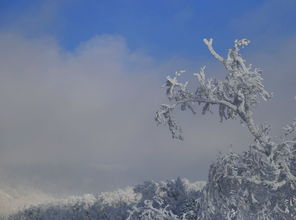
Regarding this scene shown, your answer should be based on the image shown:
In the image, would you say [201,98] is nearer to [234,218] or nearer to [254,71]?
[254,71]

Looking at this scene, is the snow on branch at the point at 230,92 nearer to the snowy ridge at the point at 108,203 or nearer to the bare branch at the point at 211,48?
the bare branch at the point at 211,48

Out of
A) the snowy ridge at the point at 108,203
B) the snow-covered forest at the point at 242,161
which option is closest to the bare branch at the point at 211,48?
the snow-covered forest at the point at 242,161

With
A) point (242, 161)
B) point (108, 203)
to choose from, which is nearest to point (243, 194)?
point (242, 161)

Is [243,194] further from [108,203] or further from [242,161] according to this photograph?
[108,203]

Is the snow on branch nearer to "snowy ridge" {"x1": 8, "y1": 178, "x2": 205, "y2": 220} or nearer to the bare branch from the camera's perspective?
the bare branch

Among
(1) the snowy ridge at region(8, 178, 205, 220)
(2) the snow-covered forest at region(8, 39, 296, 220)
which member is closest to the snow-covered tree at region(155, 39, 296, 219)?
(2) the snow-covered forest at region(8, 39, 296, 220)

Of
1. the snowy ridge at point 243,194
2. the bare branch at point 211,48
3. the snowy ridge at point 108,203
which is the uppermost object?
the snowy ridge at point 108,203

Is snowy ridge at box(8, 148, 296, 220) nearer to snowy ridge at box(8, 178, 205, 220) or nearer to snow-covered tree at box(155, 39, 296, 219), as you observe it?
snow-covered tree at box(155, 39, 296, 219)

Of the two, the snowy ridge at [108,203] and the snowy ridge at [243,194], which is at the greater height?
the snowy ridge at [108,203]

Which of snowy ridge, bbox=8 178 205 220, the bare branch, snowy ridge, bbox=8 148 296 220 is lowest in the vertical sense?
snowy ridge, bbox=8 148 296 220

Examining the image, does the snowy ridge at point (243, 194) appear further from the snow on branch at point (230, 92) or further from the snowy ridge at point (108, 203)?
the snowy ridge at point (108, 203)

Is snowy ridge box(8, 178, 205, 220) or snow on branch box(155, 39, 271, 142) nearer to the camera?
snow on branch box(155, 39, 271, 142)

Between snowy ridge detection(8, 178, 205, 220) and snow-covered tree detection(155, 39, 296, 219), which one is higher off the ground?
snowy ridge detection(8, 178, 205, 220)

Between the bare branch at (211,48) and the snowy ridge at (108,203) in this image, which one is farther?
the snowy ridge at (108,203)
